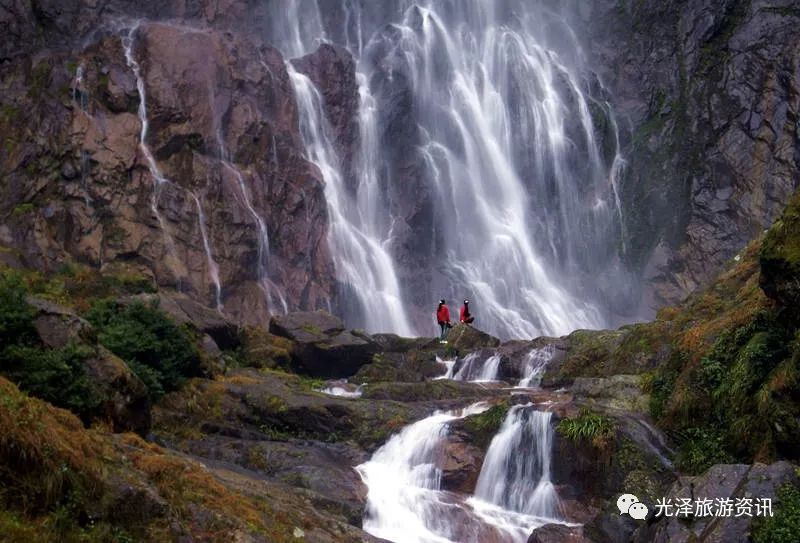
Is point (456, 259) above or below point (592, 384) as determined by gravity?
above

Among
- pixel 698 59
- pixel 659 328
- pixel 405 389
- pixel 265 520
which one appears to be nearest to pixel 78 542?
pixel 265 520

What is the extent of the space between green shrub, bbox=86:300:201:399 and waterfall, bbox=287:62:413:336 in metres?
19.3

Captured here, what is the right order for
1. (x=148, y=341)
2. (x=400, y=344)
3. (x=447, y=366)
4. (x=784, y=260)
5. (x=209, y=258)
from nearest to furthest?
(x=784, y=260), (x=148, y=341), (x=447, y=366), (x=400, y=344), (x=209, y=258)

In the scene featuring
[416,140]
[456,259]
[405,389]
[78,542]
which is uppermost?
[416,140]

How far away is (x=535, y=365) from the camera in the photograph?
23703mm

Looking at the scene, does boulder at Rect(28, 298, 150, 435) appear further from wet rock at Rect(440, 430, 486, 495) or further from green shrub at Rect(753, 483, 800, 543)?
green shrub at Rect(753, 483, 800, 543)

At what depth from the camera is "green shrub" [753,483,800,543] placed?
8.42 meters

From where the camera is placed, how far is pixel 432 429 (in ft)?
52.1

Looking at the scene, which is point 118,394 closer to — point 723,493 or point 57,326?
point 57,326

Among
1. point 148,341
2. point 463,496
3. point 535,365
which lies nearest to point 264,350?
point 148,341

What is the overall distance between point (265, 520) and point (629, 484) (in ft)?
23.0

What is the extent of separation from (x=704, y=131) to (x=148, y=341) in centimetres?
4049

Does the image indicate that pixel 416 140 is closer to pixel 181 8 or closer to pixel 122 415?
pixel 181 8

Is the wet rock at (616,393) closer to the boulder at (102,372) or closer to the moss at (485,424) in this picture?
the moss at (485,424)
